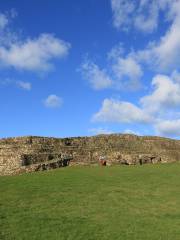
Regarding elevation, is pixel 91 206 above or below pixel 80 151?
below

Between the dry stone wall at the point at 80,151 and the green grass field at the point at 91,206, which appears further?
the dry stone wall at the point at 80,151

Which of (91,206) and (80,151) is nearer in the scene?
(91,206)

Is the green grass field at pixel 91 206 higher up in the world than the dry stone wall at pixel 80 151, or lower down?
lower down

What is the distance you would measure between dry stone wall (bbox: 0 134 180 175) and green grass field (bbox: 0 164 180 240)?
17.1 ft

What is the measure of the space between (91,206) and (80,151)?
18.0 m

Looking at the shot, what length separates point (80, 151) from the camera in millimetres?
35750

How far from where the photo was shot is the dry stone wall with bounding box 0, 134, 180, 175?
104ft

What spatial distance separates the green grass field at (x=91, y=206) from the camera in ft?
46.5

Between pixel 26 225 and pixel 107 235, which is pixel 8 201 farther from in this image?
pixel 107 235

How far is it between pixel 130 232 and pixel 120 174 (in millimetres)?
11831

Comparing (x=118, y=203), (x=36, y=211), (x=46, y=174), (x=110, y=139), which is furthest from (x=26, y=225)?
(x=110, y=139)

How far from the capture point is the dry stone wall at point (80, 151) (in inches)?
1252

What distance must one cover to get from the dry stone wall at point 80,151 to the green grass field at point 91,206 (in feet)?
17.1

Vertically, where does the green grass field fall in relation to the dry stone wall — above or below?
below
